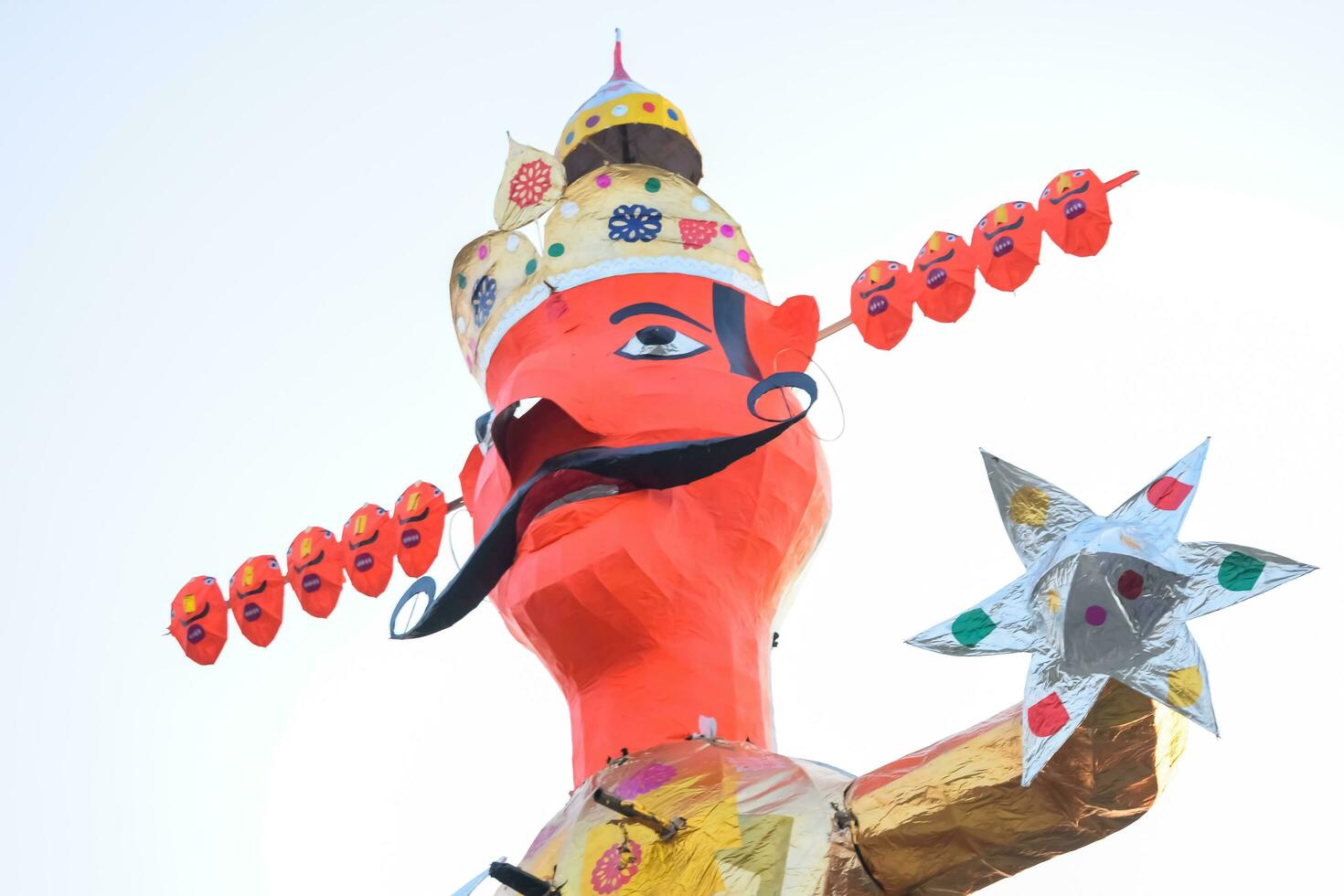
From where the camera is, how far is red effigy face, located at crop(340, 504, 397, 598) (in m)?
10.4

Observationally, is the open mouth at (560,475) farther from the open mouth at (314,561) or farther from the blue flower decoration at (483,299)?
the open mouth at (314,561)

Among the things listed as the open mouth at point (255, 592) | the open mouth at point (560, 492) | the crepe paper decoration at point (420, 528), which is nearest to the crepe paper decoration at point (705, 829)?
the open mouth at point (560, 492)

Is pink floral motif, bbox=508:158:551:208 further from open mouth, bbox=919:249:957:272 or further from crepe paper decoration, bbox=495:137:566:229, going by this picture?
open mouth, bbox=919:249:957:272

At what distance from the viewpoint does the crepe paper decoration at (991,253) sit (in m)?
9.15

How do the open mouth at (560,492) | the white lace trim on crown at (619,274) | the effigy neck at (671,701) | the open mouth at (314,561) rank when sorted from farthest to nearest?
the open mouth at (314,561), the white lace trim on crown at (619,274), the open mouth at (560,492), the effigy neck at (671,701)

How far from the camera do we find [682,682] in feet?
28.5

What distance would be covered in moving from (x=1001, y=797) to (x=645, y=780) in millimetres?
1808

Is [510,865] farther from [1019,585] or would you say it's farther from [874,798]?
[1019,585]

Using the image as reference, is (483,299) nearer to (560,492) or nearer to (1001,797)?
(560,492)

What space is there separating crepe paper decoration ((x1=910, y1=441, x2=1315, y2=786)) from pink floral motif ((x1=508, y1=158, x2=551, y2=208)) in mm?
4172

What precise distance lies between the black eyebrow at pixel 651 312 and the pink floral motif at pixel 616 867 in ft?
8.87

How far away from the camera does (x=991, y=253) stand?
929cm

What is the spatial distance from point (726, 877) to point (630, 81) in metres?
5.32

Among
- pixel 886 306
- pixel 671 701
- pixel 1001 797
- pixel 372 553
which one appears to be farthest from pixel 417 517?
pixel 1001 797
